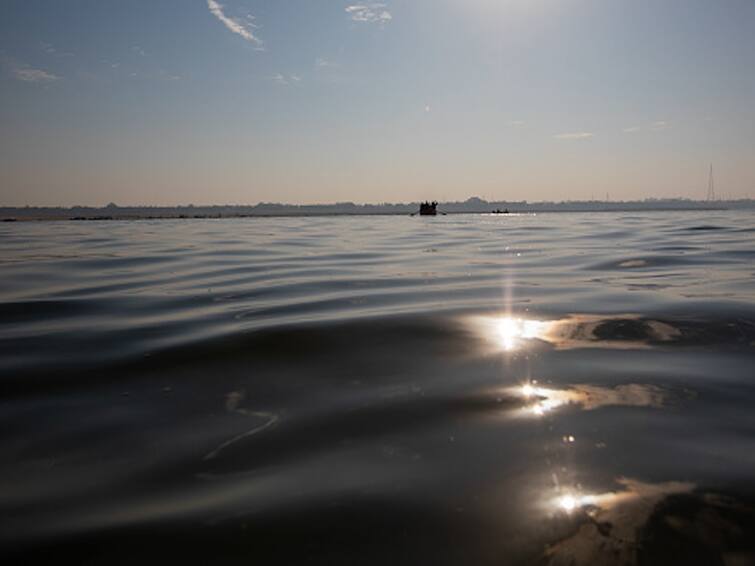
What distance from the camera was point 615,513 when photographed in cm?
192

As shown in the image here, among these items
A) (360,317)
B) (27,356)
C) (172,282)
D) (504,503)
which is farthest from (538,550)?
(172,282)

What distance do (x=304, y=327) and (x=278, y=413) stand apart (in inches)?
76.1

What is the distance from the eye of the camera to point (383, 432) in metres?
2.73

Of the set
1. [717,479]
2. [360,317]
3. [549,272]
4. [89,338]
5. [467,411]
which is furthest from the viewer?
[549,272]

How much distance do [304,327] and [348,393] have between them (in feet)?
5.61

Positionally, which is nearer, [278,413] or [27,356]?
[278,413]

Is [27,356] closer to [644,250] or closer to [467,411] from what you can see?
[467,411]

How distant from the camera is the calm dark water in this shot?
1850 mm

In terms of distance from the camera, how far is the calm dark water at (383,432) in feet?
6.07

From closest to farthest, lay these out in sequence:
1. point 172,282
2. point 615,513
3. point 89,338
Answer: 1. point 615,513
2. point 89,338
3. point 172,282

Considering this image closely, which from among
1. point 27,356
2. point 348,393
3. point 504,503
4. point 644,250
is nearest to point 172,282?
point 27,356

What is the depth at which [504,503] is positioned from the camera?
2031mm

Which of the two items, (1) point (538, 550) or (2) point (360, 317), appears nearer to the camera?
(1) point (538, 550)

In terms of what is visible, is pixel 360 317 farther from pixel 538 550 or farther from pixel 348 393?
pixel 538 550
